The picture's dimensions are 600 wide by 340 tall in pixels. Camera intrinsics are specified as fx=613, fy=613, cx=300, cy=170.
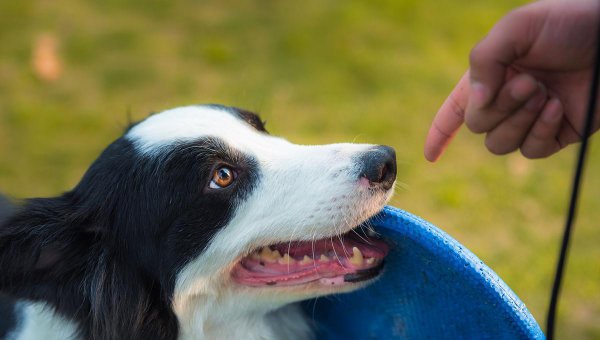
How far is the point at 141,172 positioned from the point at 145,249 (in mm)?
251

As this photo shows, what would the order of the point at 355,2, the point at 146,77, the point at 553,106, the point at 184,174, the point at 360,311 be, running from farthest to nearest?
the point at 355,2
the point at 146,77
the point at 360,311
the point at 184,174
the point at 553,106

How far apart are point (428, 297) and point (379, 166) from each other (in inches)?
17.7

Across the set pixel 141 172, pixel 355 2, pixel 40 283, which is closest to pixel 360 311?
pixel 141 172

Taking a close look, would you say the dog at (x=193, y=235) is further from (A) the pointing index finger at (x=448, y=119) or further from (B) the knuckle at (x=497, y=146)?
(B) the knuckle at (x=497, y=146)

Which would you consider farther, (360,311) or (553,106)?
(360,311)

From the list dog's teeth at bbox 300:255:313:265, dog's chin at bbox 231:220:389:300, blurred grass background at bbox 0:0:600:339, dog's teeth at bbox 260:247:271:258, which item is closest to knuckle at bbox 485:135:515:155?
dog's chin at bbox 231:220:389:300

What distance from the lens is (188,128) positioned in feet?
6.70

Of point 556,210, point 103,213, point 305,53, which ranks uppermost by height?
point 103,213

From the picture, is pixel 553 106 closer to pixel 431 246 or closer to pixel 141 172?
pixel 431 246

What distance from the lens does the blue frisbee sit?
1716 millimetres

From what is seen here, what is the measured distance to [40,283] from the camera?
1.88 meters

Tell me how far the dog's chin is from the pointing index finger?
0.34m

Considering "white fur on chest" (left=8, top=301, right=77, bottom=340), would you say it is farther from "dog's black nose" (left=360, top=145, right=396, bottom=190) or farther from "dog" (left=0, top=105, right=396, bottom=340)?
"dog's black nose" (left=360, top=145, right=396, bottom=190)

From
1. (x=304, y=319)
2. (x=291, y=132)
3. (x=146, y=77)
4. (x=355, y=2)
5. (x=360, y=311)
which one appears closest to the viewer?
(x=360, y=311)
